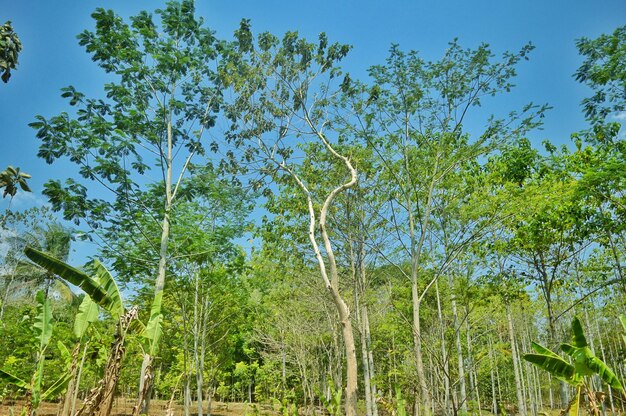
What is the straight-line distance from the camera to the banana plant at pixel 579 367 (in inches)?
228

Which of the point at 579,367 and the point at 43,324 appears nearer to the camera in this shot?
the point at 579,367

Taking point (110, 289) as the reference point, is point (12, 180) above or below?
above

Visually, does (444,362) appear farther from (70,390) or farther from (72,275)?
(72,275)

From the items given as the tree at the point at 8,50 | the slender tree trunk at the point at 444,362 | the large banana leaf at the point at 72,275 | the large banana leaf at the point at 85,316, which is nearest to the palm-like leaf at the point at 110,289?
the large banana leaf at the point at 72,275

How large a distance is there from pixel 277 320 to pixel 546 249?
42.9ft

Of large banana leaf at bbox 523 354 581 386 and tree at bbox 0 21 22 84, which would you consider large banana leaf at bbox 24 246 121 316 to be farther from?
tree at bbox 0 21 22 84

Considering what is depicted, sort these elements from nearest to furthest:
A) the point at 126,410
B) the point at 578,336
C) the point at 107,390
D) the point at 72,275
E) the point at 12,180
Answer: the point at 107,390 → the point at 578,336 → the point at 72,275 → the point at 12,180 → the point at 126,410

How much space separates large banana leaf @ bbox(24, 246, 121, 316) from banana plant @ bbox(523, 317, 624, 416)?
22.4ft

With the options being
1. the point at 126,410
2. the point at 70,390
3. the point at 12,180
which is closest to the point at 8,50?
the point at 12,180

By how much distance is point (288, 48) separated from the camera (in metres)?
10.7

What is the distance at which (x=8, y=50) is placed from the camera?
43.3 ft

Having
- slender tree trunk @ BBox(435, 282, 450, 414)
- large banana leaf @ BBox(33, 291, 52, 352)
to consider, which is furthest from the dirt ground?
large banana leaf @ BBox(33, 291, 52, 352)

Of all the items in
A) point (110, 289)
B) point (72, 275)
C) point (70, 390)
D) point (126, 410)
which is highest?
point (72, 275)

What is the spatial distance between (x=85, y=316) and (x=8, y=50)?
38.6 feet
